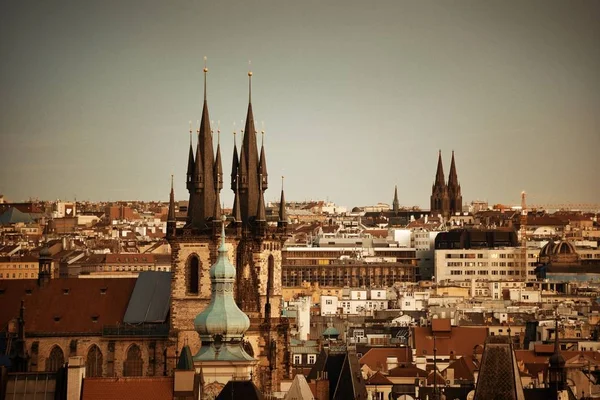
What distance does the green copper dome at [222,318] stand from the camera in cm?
7319

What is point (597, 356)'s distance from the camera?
102812 millimetres

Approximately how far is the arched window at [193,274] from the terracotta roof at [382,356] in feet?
66.6

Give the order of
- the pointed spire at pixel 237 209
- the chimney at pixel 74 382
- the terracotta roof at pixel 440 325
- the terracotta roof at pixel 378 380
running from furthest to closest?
1. the terracotta roof at pixel 440 325
2. the terracotta roof at pixel 378 380
3. the pointed spire at pixel 237 209
4. the chimney at pixel 74 382

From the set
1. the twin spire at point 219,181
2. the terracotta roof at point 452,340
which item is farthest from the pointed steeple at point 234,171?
the terracotta roof at point 452,340

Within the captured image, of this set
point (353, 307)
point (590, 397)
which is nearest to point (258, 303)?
point (590, 397)

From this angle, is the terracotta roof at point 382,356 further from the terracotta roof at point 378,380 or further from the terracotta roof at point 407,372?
the terracotta roof at point 378,380

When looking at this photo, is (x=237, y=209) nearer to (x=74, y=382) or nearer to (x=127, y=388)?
(x=127, y=388)

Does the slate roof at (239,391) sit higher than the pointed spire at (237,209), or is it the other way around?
the pointed spire at (237,209)

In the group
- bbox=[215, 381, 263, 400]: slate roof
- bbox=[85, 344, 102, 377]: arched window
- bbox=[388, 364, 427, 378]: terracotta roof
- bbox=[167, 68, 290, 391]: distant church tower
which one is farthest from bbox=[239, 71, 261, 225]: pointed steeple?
bbox=[215, 381, 263, 400]: slate roof

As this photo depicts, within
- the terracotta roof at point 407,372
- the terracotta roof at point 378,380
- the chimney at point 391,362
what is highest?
the chimney at point 391,362

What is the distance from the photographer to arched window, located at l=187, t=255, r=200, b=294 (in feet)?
273

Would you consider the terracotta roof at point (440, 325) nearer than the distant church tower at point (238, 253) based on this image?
No

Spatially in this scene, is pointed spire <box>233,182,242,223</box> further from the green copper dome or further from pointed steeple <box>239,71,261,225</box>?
the green copper dome

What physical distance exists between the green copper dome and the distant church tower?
5.61 metres
